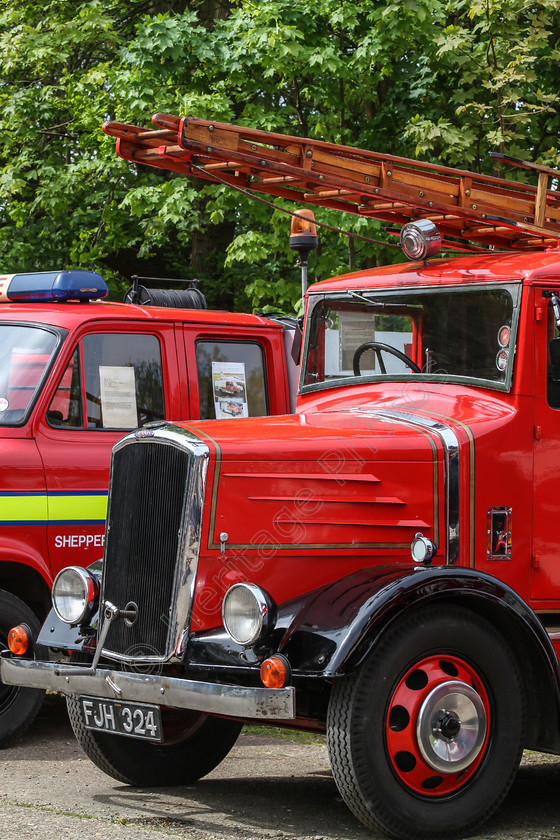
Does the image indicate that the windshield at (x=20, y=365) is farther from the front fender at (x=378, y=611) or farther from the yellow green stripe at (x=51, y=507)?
the front fender at (x=378, y=611)

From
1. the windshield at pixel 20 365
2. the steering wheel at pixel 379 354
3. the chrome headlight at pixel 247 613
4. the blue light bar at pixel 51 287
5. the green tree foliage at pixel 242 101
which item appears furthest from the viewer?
the green tree foliage at pixel 242 101

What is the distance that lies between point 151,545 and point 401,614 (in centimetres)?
114

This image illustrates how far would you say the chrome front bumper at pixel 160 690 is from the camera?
4.82 metres

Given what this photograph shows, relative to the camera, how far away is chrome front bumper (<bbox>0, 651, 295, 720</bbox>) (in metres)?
4.82

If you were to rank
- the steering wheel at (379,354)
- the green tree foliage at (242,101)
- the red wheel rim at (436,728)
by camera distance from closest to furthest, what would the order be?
1. the red wheel rim at (436,728)
2. the steering wheel at (379,354)
3. the green tree foliage at (242,101)

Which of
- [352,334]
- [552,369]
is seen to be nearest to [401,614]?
[552,369]

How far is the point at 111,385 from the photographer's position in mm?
7855

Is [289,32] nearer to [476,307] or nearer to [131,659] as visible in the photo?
[476,307]

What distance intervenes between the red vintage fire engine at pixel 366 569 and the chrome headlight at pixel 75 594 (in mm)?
12

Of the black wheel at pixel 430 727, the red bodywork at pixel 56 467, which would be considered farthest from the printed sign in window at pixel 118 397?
the black wheel at pixel 430 727

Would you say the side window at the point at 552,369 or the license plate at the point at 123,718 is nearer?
the license plate at the point at 123,718

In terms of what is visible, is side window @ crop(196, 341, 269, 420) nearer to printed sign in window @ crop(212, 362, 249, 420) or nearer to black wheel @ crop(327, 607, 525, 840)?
printed sign in window @ crop(212, 362, 249, 420)

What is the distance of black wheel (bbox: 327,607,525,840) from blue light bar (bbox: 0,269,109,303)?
12.8 feet

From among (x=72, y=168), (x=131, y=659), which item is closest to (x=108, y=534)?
(x=131, y=659)
